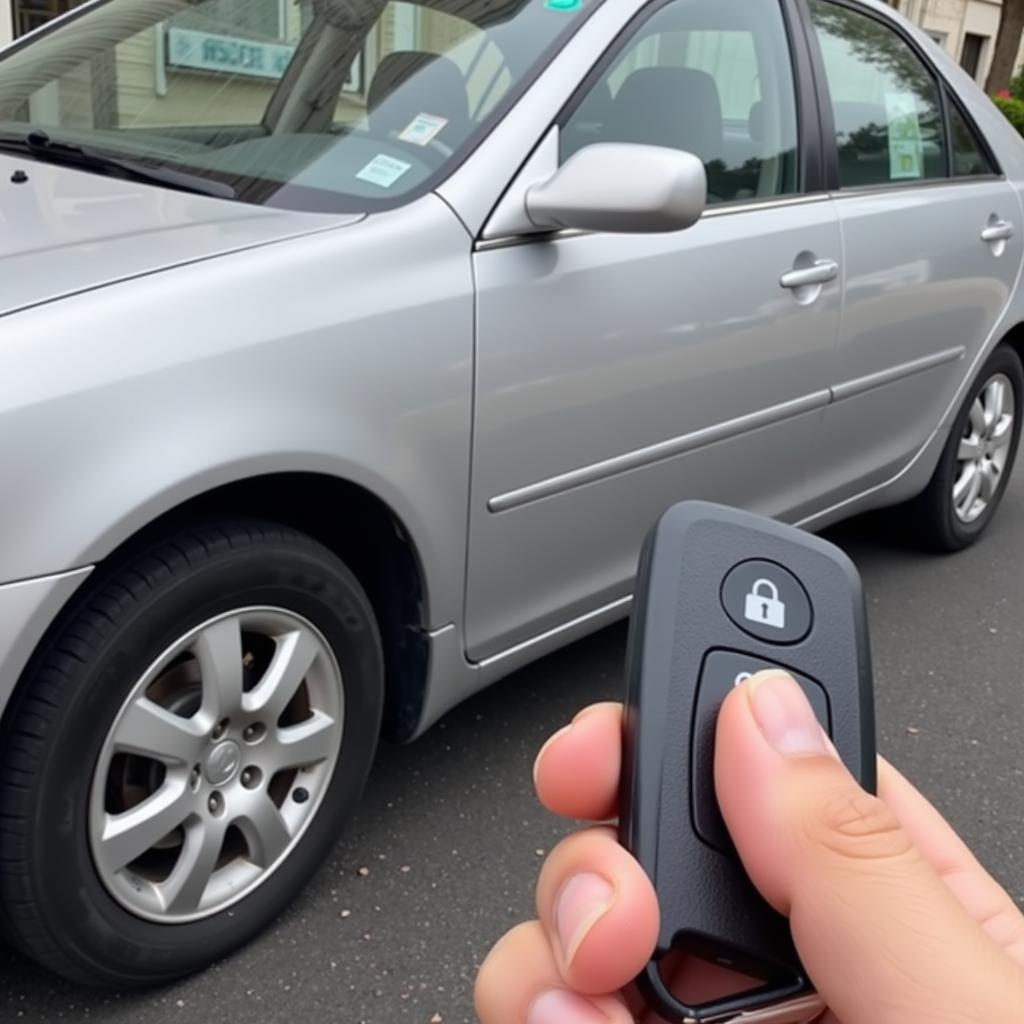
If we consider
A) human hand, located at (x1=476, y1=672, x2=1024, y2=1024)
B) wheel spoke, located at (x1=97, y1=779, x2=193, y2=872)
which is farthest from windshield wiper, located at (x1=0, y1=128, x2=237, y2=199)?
human hand, located at (x1=476, y1=672, x2=1024, y2=1024)

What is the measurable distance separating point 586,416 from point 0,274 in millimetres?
1002

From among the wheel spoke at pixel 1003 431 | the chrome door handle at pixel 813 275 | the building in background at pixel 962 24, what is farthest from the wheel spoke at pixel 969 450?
the building in background at pixel 962 24

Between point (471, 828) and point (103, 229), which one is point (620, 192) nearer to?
point (103, 229)

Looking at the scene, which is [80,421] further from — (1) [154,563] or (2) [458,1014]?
(2) [458,1014]

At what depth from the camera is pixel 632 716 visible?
0.85 metres

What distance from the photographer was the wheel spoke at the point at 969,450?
12.3ft

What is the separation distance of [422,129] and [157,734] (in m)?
1.12

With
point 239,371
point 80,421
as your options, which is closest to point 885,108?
point 239,371

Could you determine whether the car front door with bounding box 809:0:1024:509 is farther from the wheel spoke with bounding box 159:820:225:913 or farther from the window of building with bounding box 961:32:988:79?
the window of building with bounding box 961:32:988:79

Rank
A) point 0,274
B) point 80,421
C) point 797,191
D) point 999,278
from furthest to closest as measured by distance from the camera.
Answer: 1. point 999,278
2. point 797,191
3. point 0,274
4. point 80,421

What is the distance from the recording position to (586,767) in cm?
87

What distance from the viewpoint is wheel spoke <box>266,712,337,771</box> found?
1942 millimetres

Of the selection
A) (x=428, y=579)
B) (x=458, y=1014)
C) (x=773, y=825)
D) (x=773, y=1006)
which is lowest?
(x=458, y=1014)

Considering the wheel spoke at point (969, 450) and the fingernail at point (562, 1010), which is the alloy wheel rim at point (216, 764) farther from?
the wheel spoke at point (969, 450)
